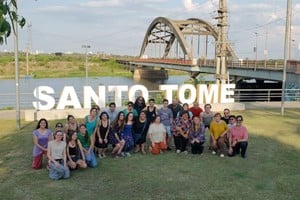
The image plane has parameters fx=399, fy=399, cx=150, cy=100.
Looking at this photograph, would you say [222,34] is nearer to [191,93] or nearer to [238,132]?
[191,93]

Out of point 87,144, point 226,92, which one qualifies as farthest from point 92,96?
point 87,144

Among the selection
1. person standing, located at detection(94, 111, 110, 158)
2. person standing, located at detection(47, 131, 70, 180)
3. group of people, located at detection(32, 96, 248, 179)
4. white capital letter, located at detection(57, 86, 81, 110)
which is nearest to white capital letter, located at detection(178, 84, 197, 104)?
white capital letter, located at detection(57, 86, 81, 110)

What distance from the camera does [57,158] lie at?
23.2 feet

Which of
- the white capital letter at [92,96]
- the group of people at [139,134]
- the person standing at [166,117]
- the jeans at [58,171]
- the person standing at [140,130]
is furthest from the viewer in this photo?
the white capital letter at [92,96]

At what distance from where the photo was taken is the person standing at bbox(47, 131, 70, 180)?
A: 23.0 ft

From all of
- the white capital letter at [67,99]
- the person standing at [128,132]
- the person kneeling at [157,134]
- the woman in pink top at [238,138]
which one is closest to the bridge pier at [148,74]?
the white capital letter at [67,99]

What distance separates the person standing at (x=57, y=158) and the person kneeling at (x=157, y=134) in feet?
7.77

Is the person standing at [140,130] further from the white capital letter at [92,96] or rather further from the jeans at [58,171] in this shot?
the white capital letter at [92,96]

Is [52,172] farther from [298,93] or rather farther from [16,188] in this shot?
[298,93]

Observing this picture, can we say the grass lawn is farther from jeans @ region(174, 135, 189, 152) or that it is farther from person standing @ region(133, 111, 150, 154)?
person standing @ region(133, 111, 150, 154)

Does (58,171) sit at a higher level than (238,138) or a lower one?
lower

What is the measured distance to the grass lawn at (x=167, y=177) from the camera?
248 inches

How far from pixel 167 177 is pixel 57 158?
200cm

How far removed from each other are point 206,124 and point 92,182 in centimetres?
410
